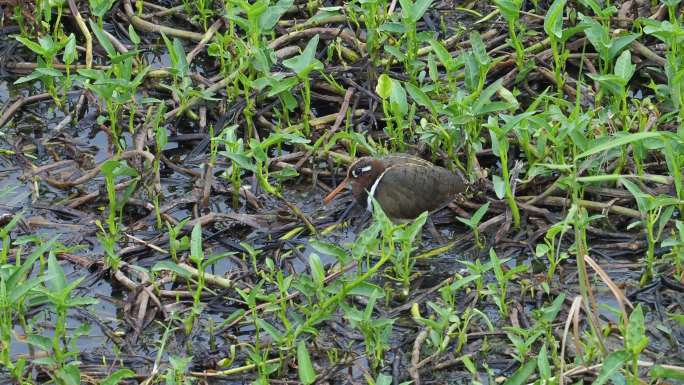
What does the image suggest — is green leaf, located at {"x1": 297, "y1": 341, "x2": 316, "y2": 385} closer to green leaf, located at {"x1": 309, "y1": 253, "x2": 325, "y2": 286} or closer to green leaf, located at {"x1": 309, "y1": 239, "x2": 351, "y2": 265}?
green leaf, located at {"x1": 309, "y1": 253, "x2": 325, "y2": 286}

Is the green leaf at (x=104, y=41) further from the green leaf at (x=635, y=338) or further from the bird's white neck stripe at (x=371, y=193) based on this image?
the green leaf at (x=635, y=338)

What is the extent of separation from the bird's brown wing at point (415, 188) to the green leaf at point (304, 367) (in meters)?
1.49

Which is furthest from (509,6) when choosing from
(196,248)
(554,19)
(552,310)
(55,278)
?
(55,278)

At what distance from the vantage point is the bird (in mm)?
7039

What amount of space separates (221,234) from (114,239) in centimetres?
58

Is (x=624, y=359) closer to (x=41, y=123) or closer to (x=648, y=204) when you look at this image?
(x=648, y=204)

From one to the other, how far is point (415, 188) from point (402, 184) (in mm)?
93

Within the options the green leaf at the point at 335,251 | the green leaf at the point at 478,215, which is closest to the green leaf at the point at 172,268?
the green leaf at the point at 335,251

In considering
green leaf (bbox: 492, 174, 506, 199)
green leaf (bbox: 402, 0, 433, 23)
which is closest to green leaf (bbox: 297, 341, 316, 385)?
green leaf (bbox: 492, 174, 506, 199)

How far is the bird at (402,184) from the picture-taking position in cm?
704

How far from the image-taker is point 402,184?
7.14 metres

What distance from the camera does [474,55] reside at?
7512 mm

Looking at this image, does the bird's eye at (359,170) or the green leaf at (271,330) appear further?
the bird's eye at (359,170)

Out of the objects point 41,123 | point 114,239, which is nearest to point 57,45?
point 41,123
